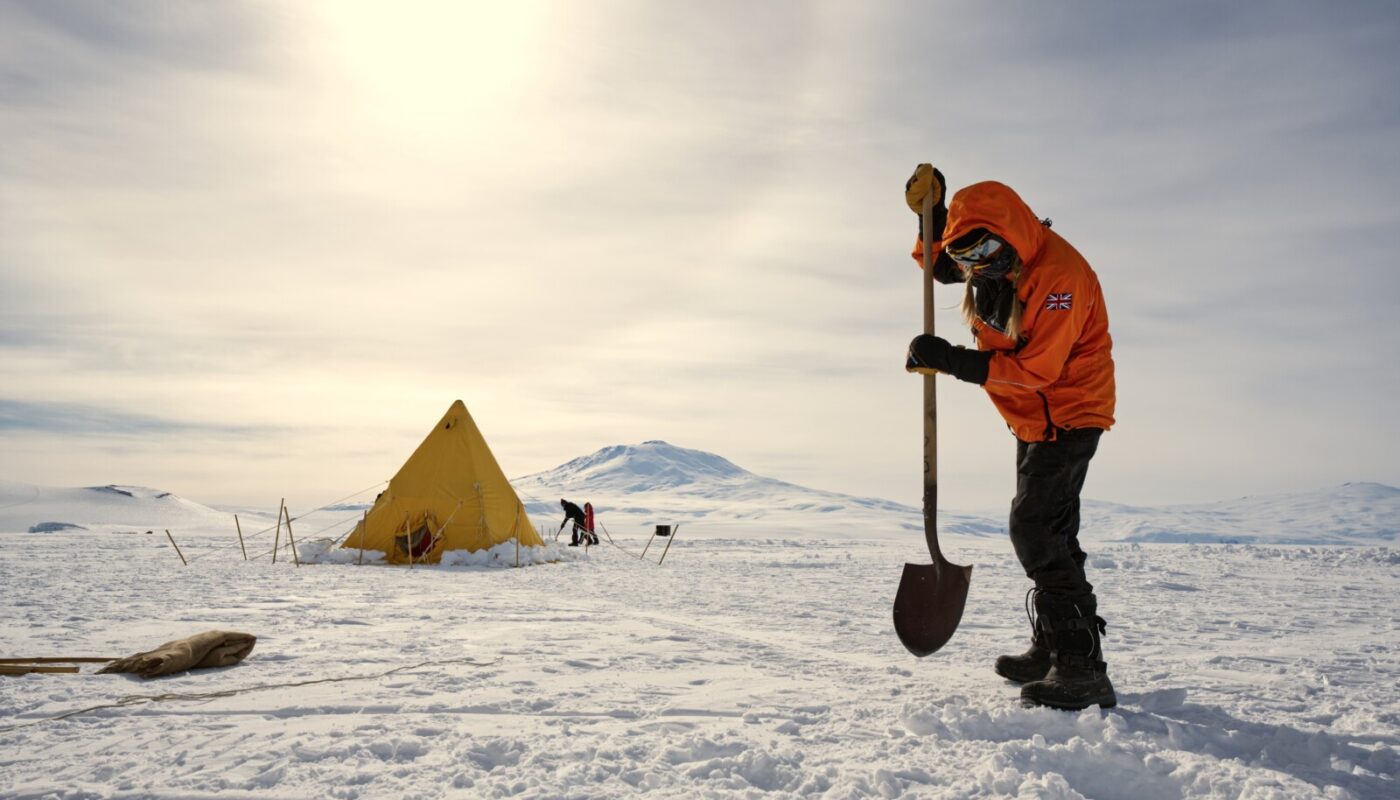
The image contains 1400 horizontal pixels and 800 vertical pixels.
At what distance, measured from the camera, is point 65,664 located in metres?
3.48

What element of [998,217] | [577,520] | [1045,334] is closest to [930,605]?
[1045,334]

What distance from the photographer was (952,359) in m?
2.81

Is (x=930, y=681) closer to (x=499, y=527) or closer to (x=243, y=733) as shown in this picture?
(x=243, y=733)

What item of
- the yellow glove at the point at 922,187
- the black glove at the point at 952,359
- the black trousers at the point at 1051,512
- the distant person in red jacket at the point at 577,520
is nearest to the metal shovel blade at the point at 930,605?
the black trousers at the point at 1051,512

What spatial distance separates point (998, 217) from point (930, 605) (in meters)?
1.46

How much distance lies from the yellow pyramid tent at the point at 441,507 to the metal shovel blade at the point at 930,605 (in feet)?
35.2

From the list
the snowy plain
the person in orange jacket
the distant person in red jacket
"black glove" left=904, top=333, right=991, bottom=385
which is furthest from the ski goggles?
the distant person in red jacket

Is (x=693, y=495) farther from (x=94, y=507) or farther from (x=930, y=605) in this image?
(x=930, y=605)

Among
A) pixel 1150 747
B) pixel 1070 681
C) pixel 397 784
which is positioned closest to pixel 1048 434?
pixel 1070 681

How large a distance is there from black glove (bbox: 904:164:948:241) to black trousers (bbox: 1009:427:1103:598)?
3.50 ft

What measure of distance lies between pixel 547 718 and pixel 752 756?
79 cm

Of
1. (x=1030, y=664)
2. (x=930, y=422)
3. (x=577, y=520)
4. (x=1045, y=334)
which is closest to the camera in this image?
(x=1045, y=334)

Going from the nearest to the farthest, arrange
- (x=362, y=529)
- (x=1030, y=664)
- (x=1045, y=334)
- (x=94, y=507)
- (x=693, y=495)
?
(x=1045, y=334)
(x=1030, y=664)
(x=362, y=529)
(x=94, y=507)
(x=693, y=495)

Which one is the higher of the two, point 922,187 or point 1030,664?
point 922,187
